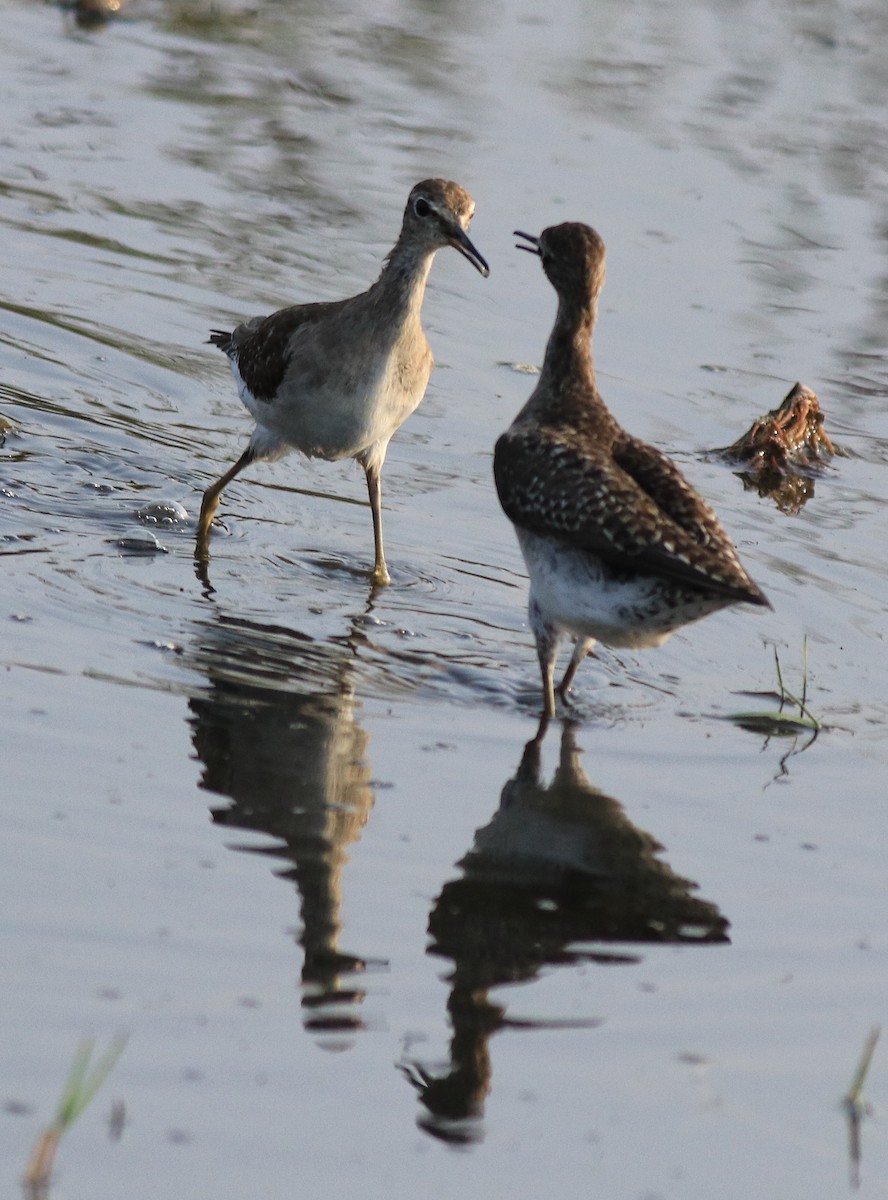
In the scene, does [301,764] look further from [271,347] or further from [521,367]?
[521,367]

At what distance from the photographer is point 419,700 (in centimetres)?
690

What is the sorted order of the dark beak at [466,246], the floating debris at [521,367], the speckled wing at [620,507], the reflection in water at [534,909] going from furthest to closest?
1. the floating debris at [521,367]
2. the dark beak at [466,246]
3. the speckled wing at [620,507]
4. the reflection in water at [534,909]

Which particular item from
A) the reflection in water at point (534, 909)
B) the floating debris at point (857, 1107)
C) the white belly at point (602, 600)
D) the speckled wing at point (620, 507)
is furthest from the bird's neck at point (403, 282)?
the floating debris at point (857, 1107)

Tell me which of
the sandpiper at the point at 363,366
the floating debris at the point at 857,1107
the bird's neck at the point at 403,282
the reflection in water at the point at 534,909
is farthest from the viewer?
the bird's neck at the point at 403,282

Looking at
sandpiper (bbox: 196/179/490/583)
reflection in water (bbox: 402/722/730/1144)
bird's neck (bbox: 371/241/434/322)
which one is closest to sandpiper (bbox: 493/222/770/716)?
reflection in water (bbox: 402/722/730/1144)

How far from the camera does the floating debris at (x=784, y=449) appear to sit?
9.65m

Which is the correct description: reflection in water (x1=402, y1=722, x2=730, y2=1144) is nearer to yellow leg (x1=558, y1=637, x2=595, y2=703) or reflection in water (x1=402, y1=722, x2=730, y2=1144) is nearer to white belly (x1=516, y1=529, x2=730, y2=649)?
white belly (x1=516, y1=529, x2=730, y2=649)

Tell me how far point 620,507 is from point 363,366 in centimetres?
232

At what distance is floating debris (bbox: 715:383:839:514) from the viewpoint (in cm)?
965

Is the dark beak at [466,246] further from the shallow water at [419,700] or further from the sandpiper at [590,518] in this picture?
the shallow water at [419,700]

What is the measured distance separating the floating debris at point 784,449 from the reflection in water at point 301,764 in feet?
9.35

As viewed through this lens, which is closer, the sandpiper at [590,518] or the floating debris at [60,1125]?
the floating debris at [60,1125]

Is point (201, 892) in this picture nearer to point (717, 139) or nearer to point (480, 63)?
point (717, 139)

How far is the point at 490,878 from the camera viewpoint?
5578mm
